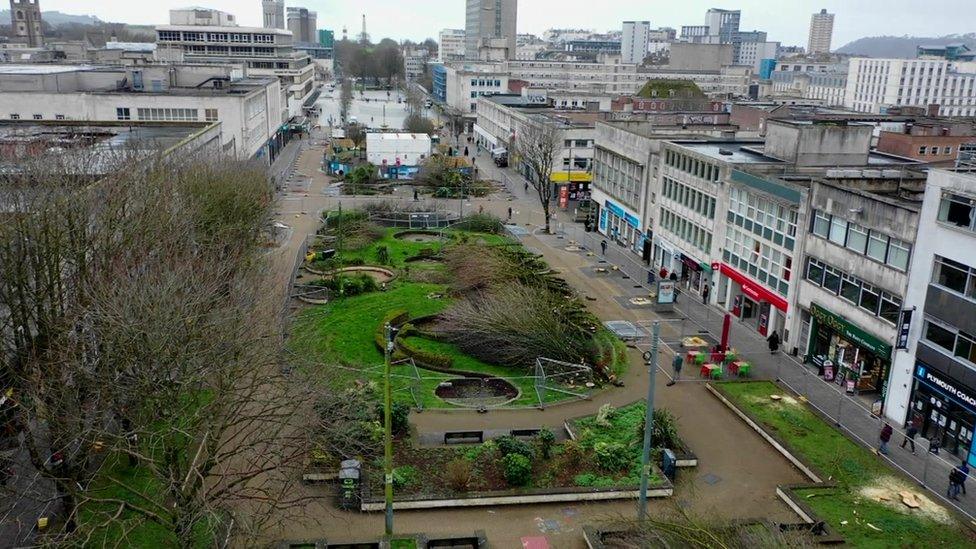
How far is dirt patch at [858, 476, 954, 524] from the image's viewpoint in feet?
68.0

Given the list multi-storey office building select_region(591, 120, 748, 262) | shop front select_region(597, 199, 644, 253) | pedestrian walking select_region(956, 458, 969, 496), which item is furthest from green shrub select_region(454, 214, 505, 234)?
pedestrian walking select_region(956, 458, 969, 496)

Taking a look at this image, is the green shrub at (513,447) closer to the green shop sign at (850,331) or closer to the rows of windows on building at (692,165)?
the green shop sign at (850,331)

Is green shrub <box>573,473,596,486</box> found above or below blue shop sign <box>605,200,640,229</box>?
below

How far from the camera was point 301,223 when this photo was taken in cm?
5662

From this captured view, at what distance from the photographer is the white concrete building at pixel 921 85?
150 m

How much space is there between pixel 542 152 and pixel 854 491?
43837 millimetres

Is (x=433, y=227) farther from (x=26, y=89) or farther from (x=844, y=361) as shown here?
(x=26, y=89)

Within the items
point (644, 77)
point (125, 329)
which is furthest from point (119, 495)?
point (644, 77)

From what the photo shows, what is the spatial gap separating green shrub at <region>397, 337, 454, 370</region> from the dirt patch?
15216 mm

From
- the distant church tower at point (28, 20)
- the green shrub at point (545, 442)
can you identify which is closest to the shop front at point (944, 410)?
the green shrub at point (545, 442)

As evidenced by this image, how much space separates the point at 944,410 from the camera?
2516 centimetres

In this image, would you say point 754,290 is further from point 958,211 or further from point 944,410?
point 958,211

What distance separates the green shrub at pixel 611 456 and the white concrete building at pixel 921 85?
14636cm

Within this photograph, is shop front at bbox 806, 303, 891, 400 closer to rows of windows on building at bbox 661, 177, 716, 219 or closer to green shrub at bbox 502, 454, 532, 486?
rows of windows on building at bbox 661, 177, 716, 219
